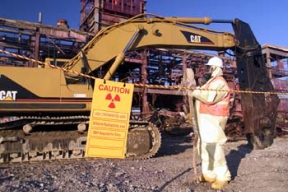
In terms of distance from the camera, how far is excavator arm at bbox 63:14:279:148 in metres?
7.97

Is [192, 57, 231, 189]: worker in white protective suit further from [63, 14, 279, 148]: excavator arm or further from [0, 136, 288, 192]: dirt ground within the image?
[63, 14, 279, 148]: excavator arm

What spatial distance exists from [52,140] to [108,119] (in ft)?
16.3

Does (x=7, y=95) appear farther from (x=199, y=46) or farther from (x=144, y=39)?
(x=199, y=46)

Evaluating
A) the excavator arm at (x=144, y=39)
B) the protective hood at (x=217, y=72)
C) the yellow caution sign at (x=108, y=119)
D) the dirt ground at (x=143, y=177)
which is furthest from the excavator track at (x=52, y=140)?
the yellow caution sign at (x=108, y=119)

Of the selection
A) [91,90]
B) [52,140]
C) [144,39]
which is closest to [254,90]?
[144,39]

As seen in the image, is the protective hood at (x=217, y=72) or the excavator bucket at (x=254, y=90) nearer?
the protective hood at (x=217, y=72)

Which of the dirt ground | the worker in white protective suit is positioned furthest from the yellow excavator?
the worker in white protective suit

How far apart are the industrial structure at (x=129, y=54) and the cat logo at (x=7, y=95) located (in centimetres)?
830

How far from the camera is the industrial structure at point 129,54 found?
17766 mm

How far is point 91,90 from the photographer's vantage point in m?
7.57

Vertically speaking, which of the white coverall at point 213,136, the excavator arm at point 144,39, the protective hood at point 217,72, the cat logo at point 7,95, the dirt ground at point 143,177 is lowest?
the dirt ground at point 143,177

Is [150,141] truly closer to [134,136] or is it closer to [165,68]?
[134,136]

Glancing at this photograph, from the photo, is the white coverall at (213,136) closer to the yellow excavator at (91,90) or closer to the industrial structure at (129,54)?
the yellow excavator at (91,90)

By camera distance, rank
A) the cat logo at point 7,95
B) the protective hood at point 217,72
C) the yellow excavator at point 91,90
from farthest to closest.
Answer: the yellow excavator at point 91,90 → the cat logo at point 7,95 → the protective hood at point 217,72
